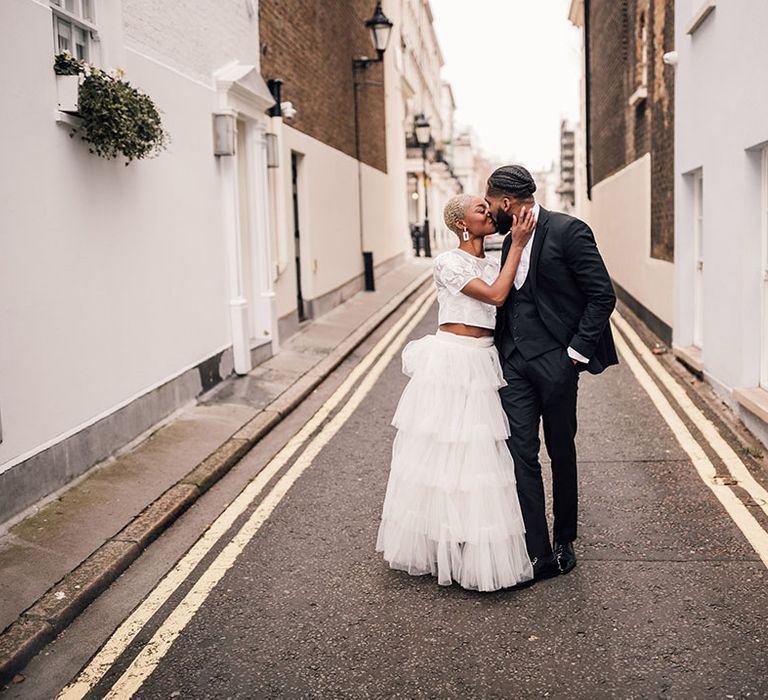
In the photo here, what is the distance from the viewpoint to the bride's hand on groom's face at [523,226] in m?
4.66

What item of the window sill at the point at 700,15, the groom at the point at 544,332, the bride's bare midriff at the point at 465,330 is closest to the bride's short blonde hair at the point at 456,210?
the groom at the point at 544,332

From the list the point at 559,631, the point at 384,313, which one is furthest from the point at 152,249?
the point at 384,313

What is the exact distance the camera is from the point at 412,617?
4480 millimetres

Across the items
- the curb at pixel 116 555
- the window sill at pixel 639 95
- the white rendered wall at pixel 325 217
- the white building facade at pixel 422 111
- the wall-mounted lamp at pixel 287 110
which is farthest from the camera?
the white building facade at pixel 422 111

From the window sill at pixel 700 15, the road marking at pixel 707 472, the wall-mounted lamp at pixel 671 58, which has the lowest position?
the road marking at pixel 707 472

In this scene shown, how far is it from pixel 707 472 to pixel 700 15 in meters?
5.28

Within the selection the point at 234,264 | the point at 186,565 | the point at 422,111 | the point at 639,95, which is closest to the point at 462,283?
the point at 186,565

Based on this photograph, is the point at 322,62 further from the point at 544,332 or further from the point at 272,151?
the point at 544,332

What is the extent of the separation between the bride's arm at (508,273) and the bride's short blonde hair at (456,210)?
0.86 ft

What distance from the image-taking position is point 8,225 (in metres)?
5.67

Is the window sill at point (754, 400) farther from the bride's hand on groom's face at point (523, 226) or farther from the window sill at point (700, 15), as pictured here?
the window sill at point (700, 15)

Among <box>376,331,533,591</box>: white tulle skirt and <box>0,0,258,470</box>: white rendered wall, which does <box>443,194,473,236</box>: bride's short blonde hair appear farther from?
<box>0,0,258,470</box>: white rendered wall

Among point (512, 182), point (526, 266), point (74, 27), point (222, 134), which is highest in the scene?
point (74, 27)

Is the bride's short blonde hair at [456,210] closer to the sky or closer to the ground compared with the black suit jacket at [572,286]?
Answer: closer to the sky
